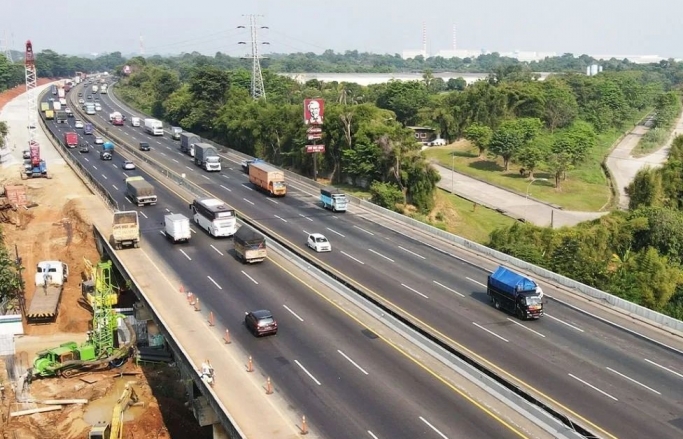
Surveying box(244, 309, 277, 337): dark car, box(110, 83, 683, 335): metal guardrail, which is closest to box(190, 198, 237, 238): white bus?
box(110, 83, 683, 335): metal guardrail

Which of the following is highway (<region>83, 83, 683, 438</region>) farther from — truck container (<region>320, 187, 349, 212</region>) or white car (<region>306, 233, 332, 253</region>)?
truck container (<region>320, 187, 349, 212</region>)

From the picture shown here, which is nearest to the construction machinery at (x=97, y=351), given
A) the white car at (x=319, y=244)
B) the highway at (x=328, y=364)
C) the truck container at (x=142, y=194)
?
the highway at (x=328, y=364)

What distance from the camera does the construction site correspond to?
42.8m

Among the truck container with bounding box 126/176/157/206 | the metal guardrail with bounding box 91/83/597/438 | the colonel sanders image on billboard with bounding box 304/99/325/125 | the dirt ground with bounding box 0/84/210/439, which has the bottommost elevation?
the dirt ground with bounding box 0/84/210/439

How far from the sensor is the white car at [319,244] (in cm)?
6047

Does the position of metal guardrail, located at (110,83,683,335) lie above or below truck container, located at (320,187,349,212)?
below

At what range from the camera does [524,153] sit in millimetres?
121312

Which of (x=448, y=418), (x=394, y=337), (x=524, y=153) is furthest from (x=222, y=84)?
(x=448, y=418)

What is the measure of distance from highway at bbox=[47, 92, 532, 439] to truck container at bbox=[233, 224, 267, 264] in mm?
809

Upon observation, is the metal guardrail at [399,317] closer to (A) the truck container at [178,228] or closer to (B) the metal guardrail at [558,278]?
(A) the truck container at [178,228]

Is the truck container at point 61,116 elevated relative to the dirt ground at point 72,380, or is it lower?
elevated

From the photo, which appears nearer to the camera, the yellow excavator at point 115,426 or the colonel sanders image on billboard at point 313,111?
the yellow excavator at point 115,426

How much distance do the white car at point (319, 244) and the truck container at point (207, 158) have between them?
43110 millimetres

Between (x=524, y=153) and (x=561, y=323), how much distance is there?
80930 mm
